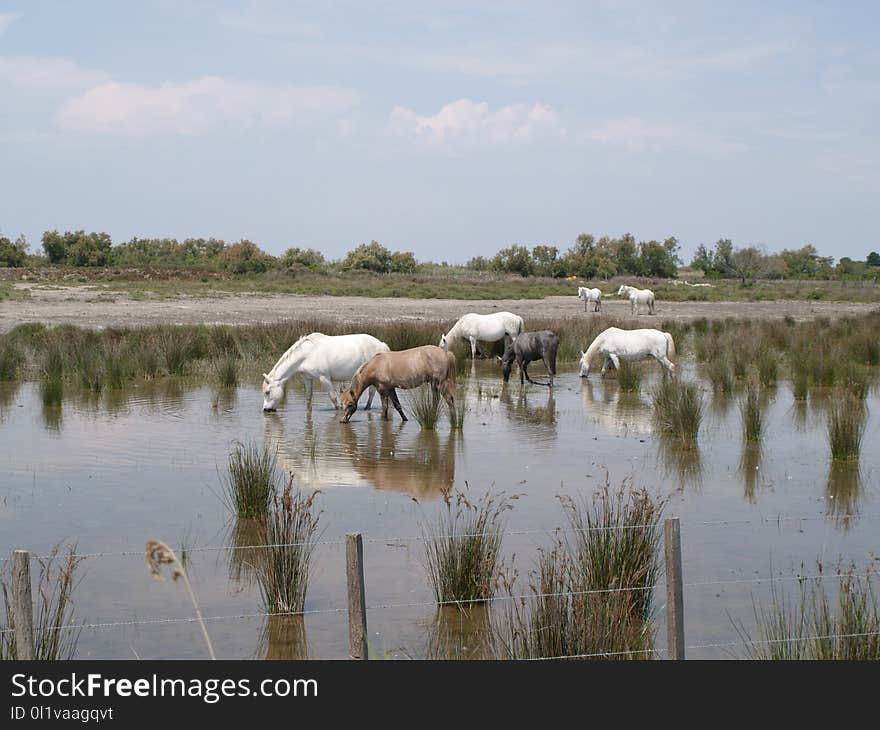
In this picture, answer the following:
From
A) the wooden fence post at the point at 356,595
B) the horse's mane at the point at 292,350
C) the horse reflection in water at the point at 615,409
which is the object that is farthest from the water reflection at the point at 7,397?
the wooden fence post at the point at 356,595

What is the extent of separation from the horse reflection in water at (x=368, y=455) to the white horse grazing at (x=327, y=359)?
2.94 ft

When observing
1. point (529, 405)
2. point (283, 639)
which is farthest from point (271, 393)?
point (283, 639)

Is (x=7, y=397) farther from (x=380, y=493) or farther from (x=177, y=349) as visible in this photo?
(x=380, y=493)

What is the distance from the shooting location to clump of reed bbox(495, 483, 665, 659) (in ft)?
19.6

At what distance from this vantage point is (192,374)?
21.2 metres

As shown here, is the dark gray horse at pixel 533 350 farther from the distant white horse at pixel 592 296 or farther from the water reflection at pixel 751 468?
the distant white horse at pixel 592 296

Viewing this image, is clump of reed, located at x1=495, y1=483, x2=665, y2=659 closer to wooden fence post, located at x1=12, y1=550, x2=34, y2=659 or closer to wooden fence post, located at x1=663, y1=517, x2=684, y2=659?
wooden fence post, located at x1=663, y1=517, x2=684, y2=659

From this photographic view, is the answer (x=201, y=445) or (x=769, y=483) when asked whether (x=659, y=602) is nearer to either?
(x=769, y=483)

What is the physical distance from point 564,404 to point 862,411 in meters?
4.78

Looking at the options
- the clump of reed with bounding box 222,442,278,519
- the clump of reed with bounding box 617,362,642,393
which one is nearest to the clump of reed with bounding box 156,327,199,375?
the clump of reed with bounding box 617,362,642,393

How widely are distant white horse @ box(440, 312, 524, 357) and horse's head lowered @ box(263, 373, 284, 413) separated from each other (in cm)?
860

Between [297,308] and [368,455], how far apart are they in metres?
28.5
